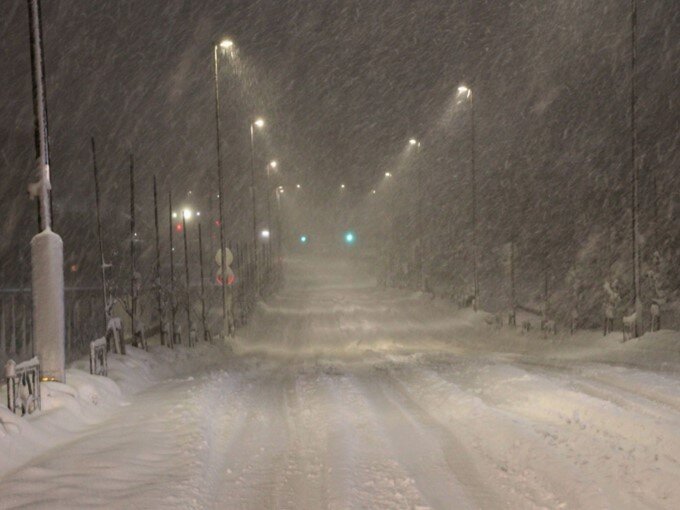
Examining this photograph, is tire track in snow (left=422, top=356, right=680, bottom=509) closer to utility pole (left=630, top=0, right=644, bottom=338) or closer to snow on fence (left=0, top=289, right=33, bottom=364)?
snow on fence (left=0, top=289, right=33, bottom=364)

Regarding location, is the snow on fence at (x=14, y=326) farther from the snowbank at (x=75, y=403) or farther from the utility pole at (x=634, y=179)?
the utility pole at (x=634, y=179)

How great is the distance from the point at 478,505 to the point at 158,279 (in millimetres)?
16500

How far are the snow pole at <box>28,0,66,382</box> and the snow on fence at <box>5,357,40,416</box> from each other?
30.7 inches

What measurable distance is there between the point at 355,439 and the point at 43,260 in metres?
5.02

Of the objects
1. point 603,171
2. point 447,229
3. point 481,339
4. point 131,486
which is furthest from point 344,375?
point 447,229

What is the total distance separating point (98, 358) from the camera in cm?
A: 1434

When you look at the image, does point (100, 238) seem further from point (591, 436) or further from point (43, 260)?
point (591, 436)

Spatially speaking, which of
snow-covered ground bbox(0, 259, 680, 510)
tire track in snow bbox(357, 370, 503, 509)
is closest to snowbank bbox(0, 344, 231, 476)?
snow-covered ground bbox(0, 259, 680, 510)

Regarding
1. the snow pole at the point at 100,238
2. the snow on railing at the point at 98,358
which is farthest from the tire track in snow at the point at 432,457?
the snow pole at the point at 100,238

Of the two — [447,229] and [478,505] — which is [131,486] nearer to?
[478,505]

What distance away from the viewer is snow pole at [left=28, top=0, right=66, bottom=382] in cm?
1126

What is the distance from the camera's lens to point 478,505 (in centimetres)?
703

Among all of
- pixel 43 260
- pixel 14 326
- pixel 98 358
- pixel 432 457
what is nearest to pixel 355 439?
pixel 432 457

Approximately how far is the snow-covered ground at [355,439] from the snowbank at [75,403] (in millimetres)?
33
